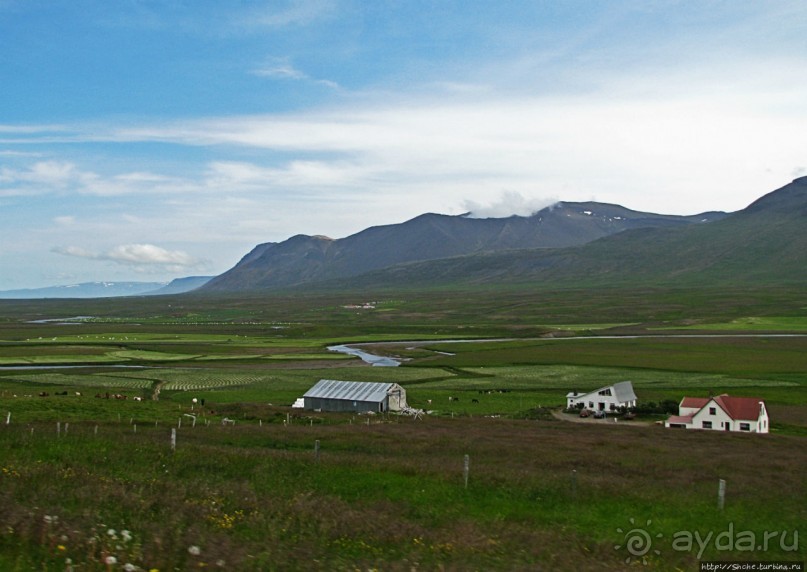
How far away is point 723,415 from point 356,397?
111 feet

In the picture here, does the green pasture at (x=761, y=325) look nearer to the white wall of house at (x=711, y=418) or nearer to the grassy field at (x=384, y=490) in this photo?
the grassy field at (x=384, y=490)

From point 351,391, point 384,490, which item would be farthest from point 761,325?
point 384,490

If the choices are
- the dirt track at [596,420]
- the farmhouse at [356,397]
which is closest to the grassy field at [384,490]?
the dirt track at [596,420]

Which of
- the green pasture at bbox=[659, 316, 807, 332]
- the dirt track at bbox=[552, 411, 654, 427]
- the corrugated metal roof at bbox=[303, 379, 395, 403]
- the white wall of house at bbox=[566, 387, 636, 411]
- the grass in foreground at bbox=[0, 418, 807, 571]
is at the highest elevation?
the grass in foreground at bbox=[0, 418, 807, 571]

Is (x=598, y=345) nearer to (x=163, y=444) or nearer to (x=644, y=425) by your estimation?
(x=644, y=425)

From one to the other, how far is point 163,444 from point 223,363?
93.5 meters

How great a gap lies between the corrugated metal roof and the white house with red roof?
26.9 meters

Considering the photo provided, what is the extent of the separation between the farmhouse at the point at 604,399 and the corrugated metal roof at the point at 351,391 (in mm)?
19203

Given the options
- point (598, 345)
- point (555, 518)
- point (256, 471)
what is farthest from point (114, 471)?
point (598, 345)

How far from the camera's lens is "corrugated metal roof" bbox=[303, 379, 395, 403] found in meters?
66.4

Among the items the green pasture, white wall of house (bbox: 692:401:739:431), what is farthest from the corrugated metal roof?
the green pasture

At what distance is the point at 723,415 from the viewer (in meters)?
58.0

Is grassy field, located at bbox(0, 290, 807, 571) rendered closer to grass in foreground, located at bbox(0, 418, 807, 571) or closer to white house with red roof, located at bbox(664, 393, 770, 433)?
grass in foreground, located at bbox(0, 418, 807, 571)

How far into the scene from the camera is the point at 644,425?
59.9 m
